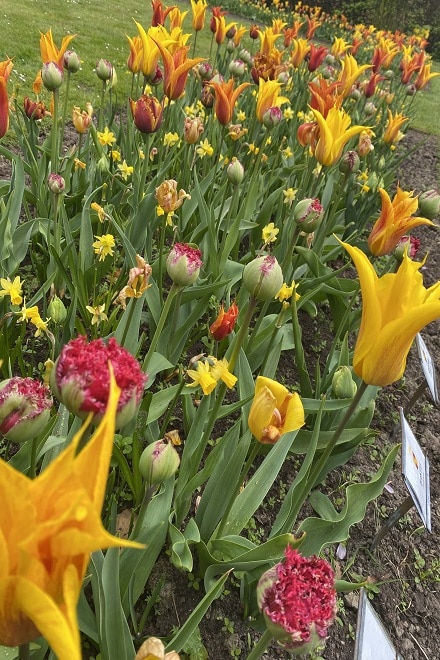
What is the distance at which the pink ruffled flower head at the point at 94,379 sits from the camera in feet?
2.35

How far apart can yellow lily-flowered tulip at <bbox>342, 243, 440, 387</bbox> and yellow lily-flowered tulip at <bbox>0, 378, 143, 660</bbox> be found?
0.64 meters

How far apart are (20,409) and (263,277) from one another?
57 cm

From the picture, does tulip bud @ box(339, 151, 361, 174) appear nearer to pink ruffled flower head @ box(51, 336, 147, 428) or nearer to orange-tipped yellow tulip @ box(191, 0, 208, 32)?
orange-tipped yellow tulip @ box(191, 0, 208, 32)

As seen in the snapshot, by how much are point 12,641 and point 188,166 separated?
8.36ft

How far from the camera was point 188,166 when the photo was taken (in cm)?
283

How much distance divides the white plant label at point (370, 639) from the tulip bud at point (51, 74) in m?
1.91

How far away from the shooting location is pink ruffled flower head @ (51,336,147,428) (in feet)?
2.35

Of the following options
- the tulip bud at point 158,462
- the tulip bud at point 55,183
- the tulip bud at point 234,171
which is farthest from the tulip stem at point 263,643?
the tulip bud at point 234,171

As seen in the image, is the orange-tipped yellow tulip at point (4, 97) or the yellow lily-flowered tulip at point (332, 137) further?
the yellow lily-flowered tulip at point (332, 137)

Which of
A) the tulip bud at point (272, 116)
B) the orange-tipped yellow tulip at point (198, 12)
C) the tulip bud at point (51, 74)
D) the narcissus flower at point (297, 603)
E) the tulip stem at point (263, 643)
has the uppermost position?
the orange-tipped yellow tulip at point (198, 12)

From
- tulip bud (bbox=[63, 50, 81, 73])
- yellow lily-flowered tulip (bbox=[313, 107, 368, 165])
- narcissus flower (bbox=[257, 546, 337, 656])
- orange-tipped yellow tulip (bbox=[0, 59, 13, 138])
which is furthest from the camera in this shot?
tulip bud (bbox=[63, 50, 81, 73])

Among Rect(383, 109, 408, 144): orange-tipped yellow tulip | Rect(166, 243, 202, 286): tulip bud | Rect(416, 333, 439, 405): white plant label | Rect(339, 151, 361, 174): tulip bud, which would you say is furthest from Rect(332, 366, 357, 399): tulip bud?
Rect(383, 109, 408, 144): orange-tipped yellow tulip

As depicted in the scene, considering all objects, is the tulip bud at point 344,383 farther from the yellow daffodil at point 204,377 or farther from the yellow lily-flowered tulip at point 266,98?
the yellow lily-flowered tulip at point 266,98

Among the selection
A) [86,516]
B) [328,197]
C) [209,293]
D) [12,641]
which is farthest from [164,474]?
[328,197]
